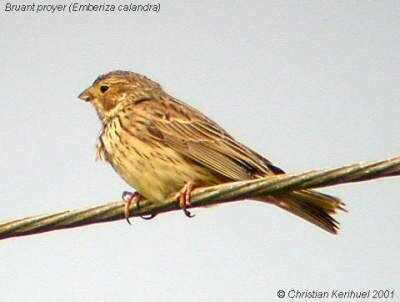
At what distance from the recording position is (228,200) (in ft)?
18.8

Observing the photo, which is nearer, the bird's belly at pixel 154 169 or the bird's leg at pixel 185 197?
the bird's leg at pixel 185 197

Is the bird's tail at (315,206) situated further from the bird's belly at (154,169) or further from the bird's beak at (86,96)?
the bird's beak at (86,96)

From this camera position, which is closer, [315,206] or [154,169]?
[315,206]

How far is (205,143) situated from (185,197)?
3.36 ft

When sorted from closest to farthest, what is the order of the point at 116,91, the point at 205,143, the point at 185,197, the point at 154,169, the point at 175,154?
1. the point at 185,197
2. the point at 154,169
3. the point at 175,154
4. the point at 205,143
5. the point at 116,91

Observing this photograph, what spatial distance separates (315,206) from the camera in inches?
277

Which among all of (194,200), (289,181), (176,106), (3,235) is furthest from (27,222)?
(176,106)

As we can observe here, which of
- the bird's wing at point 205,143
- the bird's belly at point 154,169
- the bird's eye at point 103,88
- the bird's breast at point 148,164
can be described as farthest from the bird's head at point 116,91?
the bird's belly at point 154,169

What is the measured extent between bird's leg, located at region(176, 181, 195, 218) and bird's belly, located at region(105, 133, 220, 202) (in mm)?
182

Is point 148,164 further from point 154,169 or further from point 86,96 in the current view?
point 86,96

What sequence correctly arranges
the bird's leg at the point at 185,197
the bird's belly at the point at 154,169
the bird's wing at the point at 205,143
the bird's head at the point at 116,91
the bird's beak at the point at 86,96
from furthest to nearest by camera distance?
the bird's beak at the point at 86,96 < the bird's head at the point at 116,91 < the bird's wing at the point at 205,143 < the bird's belly at the point at 154,169 < the bird's leg at the point at 185,197

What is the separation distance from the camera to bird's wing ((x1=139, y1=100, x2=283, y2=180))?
7.54 meters

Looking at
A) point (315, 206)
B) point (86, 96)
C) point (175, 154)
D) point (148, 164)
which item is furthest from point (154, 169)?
point (86, 96)

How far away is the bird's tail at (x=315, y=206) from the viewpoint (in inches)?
271
